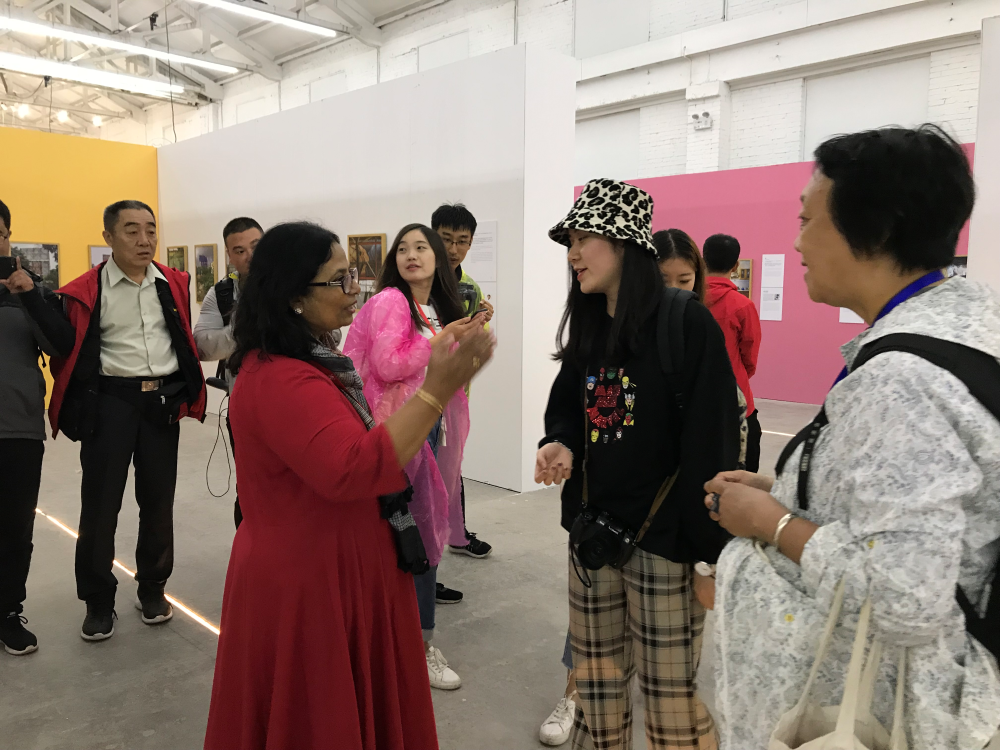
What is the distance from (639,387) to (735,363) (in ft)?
6.66

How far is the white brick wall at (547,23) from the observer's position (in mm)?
12453

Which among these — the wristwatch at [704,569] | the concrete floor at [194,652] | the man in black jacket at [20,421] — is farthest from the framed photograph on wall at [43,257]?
the wristwatch at [704,569]

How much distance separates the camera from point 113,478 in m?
3.42

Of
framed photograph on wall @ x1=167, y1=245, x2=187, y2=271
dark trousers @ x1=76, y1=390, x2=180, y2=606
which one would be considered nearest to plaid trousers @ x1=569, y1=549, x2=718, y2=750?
dark trousers @ x1=76, y1=390, x2=180, y2=606

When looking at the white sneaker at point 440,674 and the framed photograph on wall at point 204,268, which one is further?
the framed photograph on wall at point 204,268

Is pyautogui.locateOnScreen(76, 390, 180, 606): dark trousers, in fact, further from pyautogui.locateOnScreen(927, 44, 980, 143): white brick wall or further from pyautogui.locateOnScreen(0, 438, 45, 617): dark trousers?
pyautogui.locateOnScreen(927, 44, 980, 143): white brick wall

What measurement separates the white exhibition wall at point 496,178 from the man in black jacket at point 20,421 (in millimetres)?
3295

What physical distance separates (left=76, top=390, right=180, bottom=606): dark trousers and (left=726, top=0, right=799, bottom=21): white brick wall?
33.6 feet

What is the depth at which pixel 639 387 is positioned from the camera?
1914 millimetres

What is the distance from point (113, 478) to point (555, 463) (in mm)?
2445

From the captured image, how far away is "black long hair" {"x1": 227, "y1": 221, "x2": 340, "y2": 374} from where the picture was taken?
1.66 m

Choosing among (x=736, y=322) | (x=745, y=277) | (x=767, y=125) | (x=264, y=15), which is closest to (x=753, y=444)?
(x=736, y=322)

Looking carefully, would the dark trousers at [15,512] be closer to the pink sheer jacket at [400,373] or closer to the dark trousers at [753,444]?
the pink sheer jacket at [400,373]

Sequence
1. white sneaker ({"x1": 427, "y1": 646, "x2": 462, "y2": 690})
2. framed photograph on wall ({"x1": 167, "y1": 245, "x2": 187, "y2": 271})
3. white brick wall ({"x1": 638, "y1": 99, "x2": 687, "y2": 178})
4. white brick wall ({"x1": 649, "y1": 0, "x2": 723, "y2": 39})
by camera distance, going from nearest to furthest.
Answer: white sneaker ({"x1": 427, "y1": 646, "x2": 462, "y2": 690}), framed photograph on wall ({"x1": 167, "y1": 245, "x2": 187, "y2": 271}), white brick wall ({"x1": 649, "y1": 0, "x2": 723, "y2": 39}), white brick wall ({"x1": 638, "y1": 99, "x2": 687, "y2": 178})
